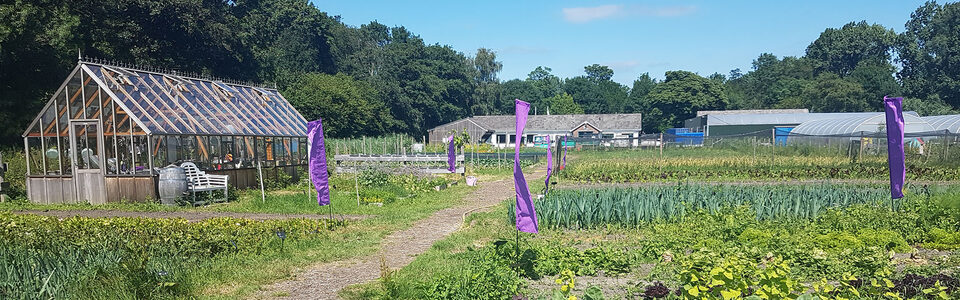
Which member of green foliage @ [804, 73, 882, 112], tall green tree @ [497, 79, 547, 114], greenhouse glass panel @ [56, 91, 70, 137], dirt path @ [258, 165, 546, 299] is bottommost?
dirt path @ [258, 165, 546, 299]

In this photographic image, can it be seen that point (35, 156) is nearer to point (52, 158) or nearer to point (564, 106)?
point (52, 158)

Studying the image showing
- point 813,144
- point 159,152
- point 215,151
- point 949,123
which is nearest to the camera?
point 159,152

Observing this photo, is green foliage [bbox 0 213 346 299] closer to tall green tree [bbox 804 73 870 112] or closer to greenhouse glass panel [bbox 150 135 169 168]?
greenhouse glass panel [bbox 150 135 169 168]

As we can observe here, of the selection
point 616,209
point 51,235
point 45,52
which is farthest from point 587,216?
point 45,52

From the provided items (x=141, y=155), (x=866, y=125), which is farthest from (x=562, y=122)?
(x=141, y=155)

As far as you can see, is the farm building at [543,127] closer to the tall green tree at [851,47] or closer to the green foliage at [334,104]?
the green foliage at [334,104]

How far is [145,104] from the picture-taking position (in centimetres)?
1728

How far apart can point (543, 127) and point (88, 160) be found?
54.8 m

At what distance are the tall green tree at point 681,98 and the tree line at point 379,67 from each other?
19 centimetres

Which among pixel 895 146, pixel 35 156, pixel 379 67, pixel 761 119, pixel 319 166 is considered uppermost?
pixel 379 67

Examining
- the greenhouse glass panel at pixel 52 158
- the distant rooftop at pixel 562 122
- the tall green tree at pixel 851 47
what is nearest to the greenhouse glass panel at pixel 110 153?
the greenhouse glass panel at pixel 52 158

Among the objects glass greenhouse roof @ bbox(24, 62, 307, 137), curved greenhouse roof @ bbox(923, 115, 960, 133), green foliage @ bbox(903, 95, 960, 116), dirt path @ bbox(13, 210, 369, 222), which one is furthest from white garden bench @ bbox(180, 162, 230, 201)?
green foliage @ bbox(903, 95, 960, 116)

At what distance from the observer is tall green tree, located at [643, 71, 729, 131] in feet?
255

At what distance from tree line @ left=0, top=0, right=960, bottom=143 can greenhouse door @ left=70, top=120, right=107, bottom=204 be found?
6.14 metres
